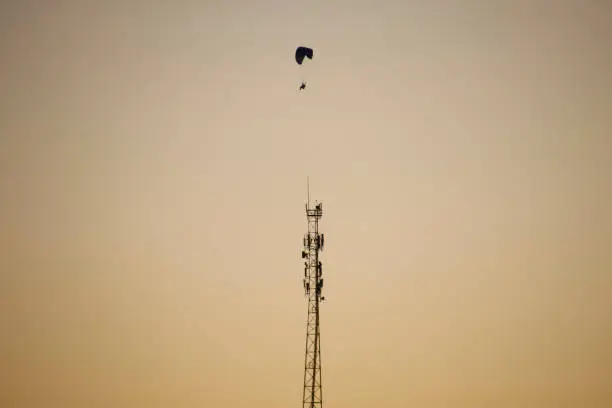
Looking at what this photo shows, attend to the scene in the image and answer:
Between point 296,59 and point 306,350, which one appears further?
point 296,59

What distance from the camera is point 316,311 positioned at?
13050cm

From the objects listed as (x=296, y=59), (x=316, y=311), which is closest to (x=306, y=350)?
(x=316, y=311)

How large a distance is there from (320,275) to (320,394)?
10.7m

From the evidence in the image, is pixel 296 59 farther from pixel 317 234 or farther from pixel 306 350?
pixel 306 350

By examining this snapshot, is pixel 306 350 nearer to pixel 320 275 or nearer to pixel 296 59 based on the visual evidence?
pixel 320 275

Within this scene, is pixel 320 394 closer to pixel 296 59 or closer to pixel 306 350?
pixel 306 350

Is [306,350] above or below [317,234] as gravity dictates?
below

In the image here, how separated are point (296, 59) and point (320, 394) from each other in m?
32.2

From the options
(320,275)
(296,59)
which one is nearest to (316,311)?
(320,275)

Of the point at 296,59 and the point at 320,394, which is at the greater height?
the point at 296,59

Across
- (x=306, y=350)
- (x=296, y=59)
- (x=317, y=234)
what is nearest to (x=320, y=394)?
(x=306, y=350)

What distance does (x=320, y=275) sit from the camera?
131 meters

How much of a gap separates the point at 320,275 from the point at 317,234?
3741 mm

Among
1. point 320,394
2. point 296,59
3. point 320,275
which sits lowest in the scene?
point 320,394
